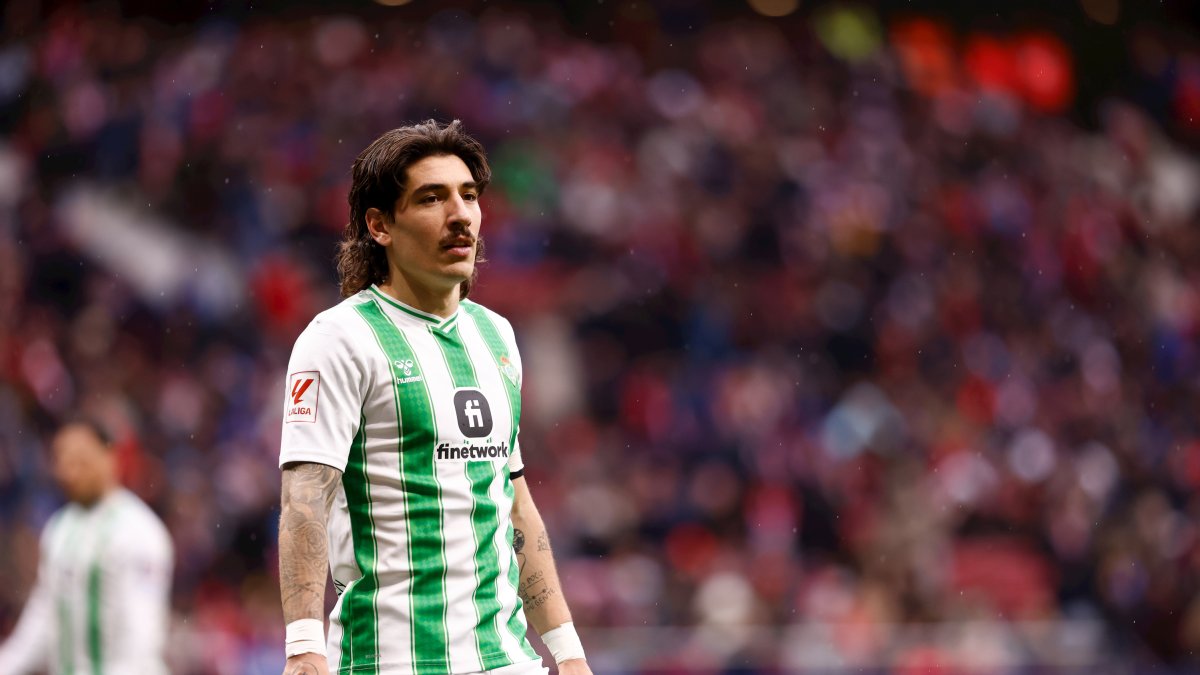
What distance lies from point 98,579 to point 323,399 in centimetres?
395

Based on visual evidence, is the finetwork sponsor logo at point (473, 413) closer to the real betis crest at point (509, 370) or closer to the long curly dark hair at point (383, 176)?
the real betis crest at point (509, 370)

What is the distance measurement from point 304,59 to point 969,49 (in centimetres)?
678

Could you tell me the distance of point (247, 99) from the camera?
1420 cm

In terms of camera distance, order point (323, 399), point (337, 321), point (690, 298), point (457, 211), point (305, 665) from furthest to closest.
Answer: point (690, 298)
point (457, 211)
point (337, 321)
point (323, 399)
point (305, 665)

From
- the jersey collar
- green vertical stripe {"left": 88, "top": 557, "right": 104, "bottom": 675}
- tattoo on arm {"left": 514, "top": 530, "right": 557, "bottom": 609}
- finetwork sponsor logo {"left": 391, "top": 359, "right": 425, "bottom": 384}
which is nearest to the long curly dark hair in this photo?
the jersey collar

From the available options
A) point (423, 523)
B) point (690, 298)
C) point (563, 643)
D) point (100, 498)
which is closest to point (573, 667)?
point (563, 643)

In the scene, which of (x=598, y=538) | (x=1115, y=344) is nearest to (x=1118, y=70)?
(x=1115, y=344)

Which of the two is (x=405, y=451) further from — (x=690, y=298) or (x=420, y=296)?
(x=690, y=298)

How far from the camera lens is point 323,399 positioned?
10.4 ft

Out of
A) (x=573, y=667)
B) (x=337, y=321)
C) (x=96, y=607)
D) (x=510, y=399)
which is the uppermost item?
(x=337, y=321)

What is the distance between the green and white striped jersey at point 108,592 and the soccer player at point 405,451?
358cm

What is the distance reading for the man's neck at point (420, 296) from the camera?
344cm

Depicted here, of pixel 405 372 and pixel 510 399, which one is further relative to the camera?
pixel 510 399

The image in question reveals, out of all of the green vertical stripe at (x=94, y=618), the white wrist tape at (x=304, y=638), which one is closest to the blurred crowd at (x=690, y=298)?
the green vertical stripe at (x=94, y=618)
